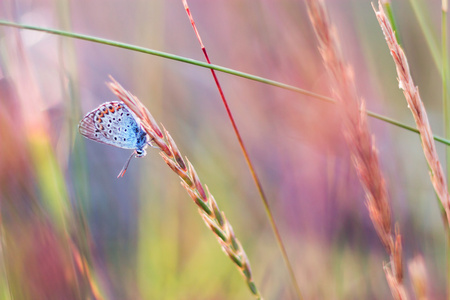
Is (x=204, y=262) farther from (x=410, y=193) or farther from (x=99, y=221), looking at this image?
(x=410, y=193)

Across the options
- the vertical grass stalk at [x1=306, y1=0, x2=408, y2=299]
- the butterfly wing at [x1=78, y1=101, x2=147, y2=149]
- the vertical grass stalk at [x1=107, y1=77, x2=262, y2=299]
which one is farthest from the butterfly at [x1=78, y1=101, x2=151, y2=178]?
the vertical grass stalk at [x1=306, y1=0, x2=408, y2=299]

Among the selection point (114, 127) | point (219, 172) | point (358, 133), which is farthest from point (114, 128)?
point (358, 133)

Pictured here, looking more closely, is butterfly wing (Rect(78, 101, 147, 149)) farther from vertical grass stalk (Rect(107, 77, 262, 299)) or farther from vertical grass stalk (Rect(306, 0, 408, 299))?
vertical grass stalk (Rect(306, 0, 408, 299))

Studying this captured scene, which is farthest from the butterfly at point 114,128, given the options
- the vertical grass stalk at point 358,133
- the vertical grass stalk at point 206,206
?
the vertical grass stalk at point 358,133

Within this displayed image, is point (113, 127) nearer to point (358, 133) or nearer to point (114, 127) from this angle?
point (114, 127)

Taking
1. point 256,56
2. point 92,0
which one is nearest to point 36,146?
point 256,56

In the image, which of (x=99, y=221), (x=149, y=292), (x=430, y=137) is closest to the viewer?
(x=430, y=137)

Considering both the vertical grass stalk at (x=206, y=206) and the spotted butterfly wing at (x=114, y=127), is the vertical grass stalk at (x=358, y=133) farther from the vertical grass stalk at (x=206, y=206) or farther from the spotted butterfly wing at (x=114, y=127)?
the spotted butterfly wing at (x=114, y=127)
